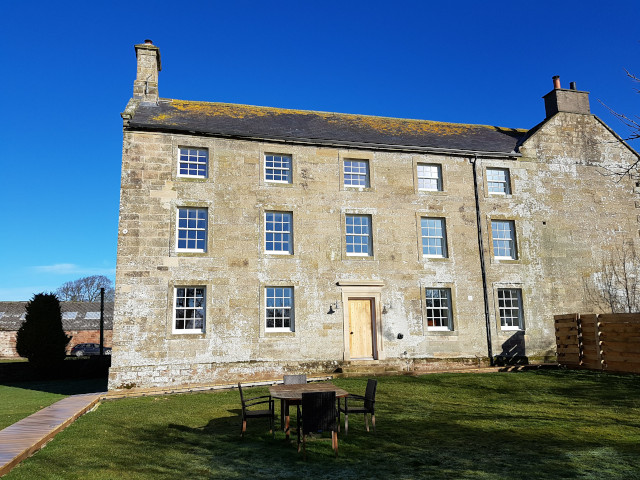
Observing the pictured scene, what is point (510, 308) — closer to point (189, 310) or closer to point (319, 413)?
point (189, 310)

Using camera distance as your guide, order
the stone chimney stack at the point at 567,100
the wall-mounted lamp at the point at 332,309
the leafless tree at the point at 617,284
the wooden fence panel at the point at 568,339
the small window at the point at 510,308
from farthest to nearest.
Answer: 1. the stone chimney stack at the point at 567,100
2. the leafless tree at the point at 617,284
3. the small window at the point at 510,308
4. the wall-mounted lamp at the point at 332,309
5. the wooden fence panel at the point at 568,339

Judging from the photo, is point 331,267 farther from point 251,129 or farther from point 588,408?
point 588,408

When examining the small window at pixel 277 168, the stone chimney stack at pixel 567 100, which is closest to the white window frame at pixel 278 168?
the small window at pixel 277 168

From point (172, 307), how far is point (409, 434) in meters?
10.4

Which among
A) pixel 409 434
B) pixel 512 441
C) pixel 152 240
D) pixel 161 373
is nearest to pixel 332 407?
pixel 409 434

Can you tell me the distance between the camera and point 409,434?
9242 mm

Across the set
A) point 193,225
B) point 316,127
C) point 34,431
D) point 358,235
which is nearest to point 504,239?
point 358,235

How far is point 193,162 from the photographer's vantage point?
1814 centimetres

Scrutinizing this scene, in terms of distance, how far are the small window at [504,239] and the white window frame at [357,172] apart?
19.1 feet

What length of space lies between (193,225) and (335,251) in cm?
549

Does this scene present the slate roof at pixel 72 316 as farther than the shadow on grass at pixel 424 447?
Yes

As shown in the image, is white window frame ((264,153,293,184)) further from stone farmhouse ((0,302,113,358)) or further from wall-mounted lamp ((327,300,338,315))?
stone farmhouse ((0,302,113,358))

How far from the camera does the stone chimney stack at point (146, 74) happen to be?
795 inches

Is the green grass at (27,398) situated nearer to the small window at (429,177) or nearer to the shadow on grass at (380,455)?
the shadow on grass at (380,455)
